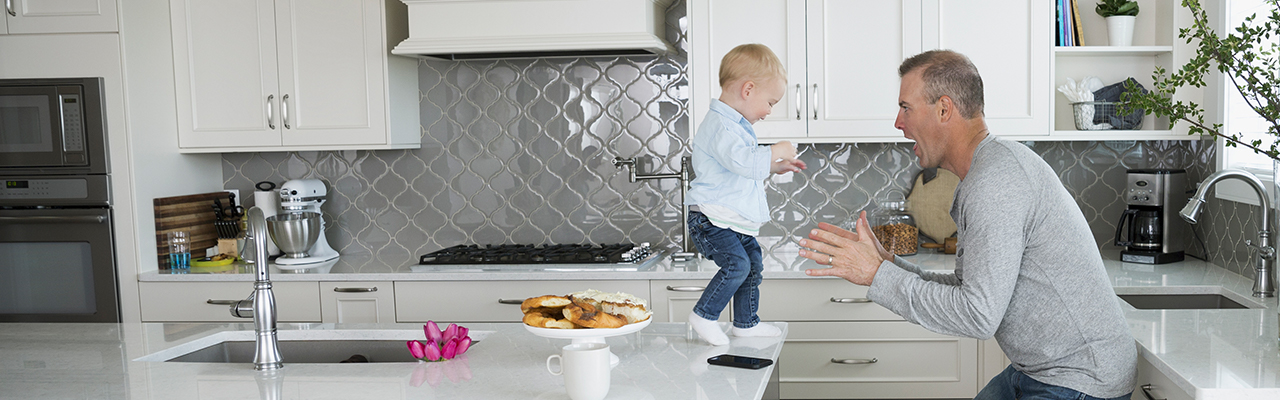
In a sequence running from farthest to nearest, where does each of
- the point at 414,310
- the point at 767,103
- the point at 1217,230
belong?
the point at 414,310, the point at 1217,230, the point at 767,103

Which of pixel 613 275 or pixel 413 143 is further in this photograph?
pixel 413 143

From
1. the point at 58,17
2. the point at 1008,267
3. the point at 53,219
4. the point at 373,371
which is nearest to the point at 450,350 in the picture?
the point at 373,371

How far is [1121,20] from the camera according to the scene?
318 centimetres

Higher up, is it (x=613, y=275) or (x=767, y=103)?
(x=767, y=103)

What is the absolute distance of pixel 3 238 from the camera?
11.2 ft

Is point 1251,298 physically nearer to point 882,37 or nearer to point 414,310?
point 882,37

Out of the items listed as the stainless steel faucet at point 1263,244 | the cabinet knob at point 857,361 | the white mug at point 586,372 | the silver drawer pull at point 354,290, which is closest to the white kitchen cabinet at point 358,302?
the silver drawer pull at point 354,290

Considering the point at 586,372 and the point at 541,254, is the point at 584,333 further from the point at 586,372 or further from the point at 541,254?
the point at 541,254

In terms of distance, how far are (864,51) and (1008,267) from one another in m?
1.71

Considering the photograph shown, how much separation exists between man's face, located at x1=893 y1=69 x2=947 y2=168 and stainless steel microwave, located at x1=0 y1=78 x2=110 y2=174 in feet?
9.59

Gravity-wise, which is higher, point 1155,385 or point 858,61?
point 858,61

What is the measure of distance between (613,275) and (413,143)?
44.8 inches

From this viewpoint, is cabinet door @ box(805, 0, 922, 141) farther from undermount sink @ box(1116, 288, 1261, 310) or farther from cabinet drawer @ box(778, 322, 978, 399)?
undermount sink @ box(1116, 288, 1261, 310)

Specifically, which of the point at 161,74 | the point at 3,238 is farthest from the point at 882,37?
the point at 3,238
